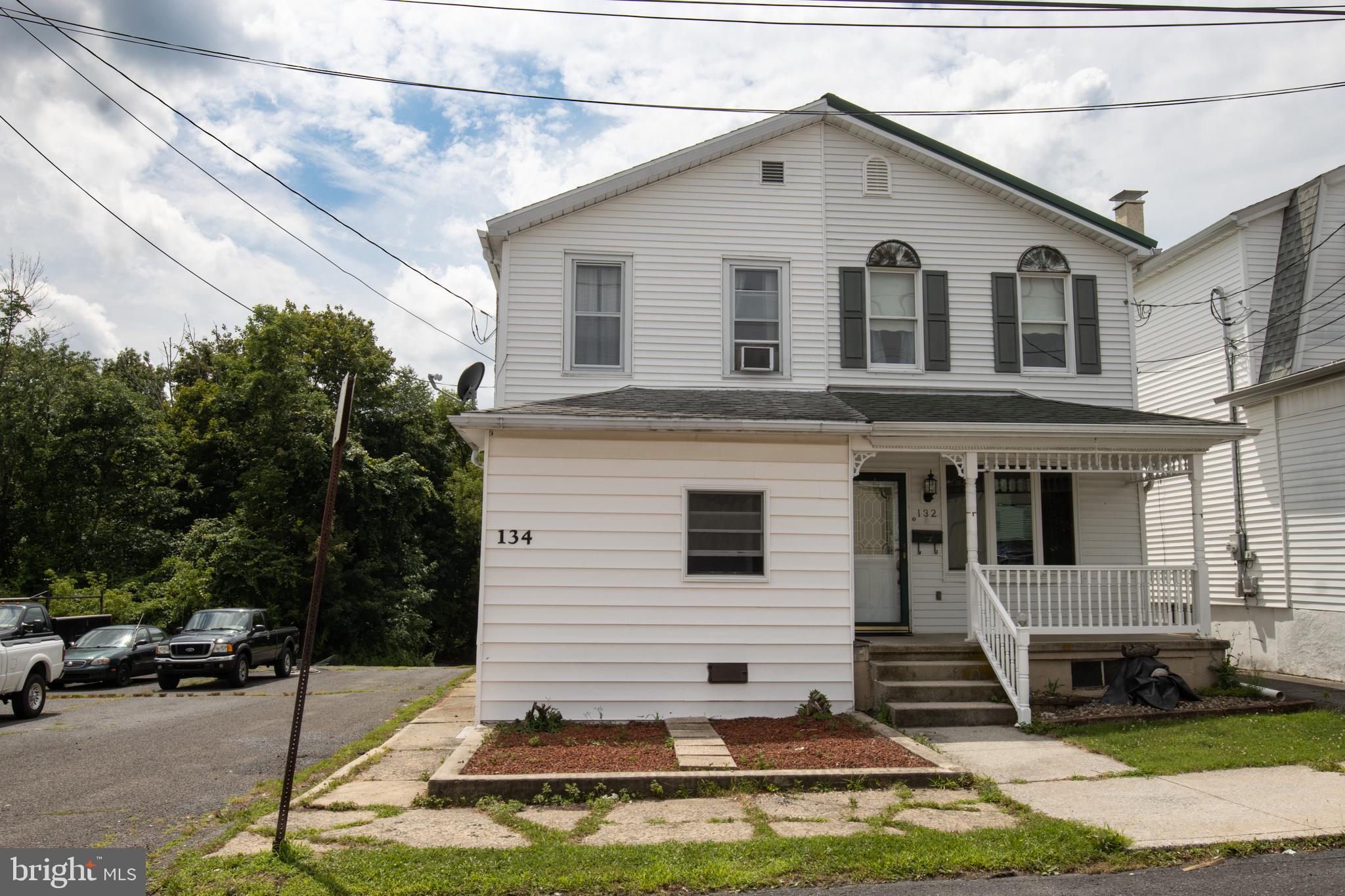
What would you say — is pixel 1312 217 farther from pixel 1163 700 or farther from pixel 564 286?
pixel 564 286

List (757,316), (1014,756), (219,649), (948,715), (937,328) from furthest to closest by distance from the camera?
Result: (219,649) < (937,328) < (757,316) < (948,715) < (1014,756)

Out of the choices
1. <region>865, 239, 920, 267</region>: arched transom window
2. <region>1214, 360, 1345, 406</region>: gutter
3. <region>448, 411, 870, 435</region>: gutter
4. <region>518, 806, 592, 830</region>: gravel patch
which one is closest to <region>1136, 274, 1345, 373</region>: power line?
<region>1214, 360, 1345, 406</region>: gutter

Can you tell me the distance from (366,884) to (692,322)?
29.8 feet

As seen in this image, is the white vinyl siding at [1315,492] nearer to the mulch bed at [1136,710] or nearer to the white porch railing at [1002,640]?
the mulch bed at [1136,710]

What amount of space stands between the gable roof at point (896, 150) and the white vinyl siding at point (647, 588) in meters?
4.38

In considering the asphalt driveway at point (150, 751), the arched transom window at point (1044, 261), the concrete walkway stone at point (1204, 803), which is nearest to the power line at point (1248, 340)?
the arched transom window at point (1044, 261)

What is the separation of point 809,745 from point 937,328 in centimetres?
716

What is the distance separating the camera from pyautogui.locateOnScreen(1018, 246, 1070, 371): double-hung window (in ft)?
45.3

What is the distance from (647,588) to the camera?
10398 millimetres

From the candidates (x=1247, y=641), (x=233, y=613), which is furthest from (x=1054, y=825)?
(x=233, y=613)

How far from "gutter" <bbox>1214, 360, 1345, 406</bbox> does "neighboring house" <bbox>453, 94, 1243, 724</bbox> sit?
2.93 m

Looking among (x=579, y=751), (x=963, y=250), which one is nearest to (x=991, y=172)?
(x=963, y=250)

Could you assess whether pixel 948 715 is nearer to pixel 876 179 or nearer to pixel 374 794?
pixel 374 794

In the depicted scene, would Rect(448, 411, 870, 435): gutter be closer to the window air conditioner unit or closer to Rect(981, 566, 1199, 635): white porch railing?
→ the window air conditioner unit
